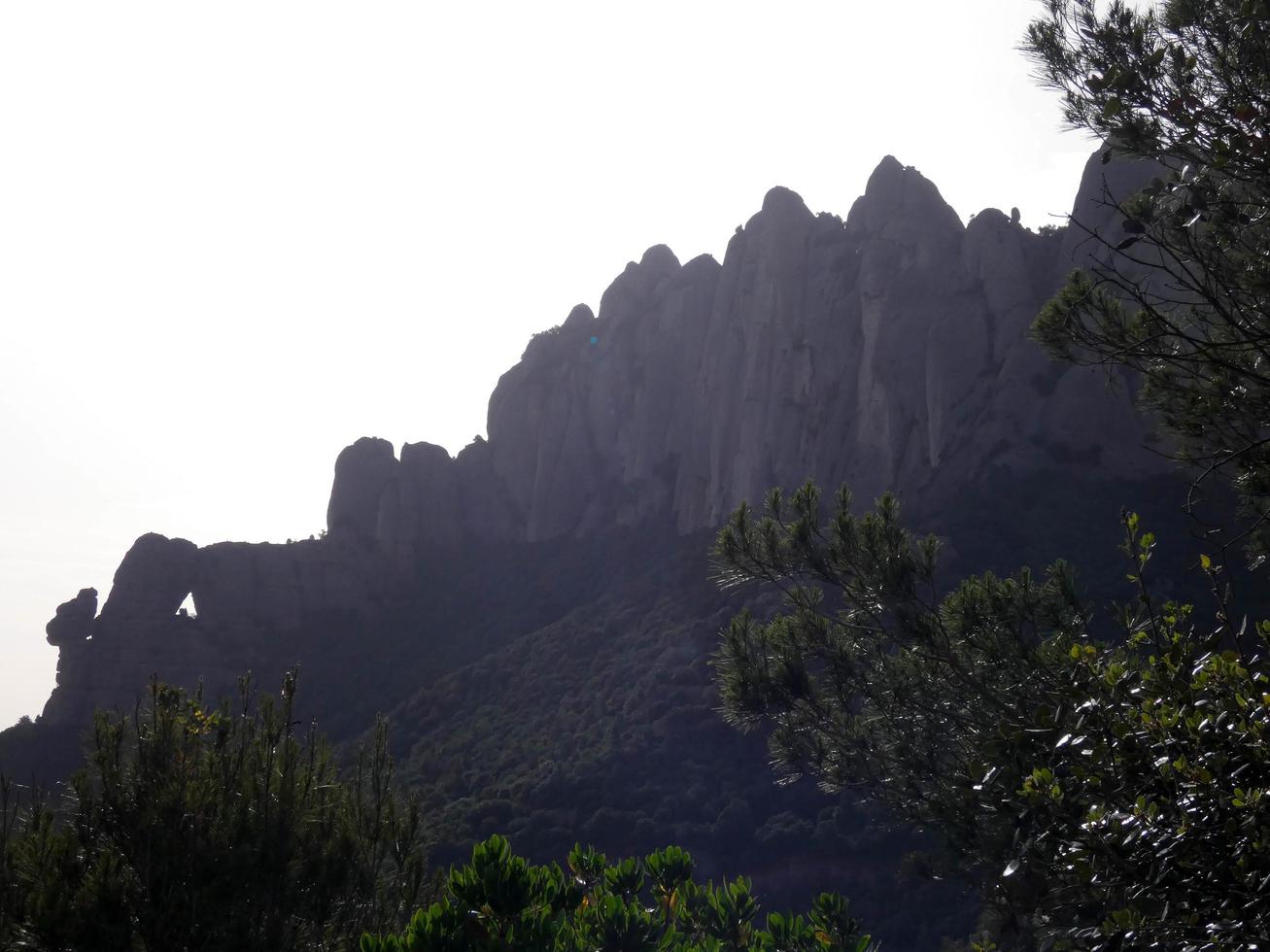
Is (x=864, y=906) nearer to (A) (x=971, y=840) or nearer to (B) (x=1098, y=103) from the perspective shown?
(A) (x=971, y=840)

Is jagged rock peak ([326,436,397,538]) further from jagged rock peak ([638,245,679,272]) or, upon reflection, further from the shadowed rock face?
jagged rock peak ([638,245,679,272])

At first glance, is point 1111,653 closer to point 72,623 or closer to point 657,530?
point 657,530

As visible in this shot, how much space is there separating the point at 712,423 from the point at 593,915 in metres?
43.7

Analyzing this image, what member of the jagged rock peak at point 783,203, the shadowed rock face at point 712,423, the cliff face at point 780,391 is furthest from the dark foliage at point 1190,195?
the jagged rock peak at point 783,203

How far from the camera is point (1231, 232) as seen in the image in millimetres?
5602

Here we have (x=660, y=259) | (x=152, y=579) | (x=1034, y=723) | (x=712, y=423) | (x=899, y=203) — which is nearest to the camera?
(x=1034, y=723)

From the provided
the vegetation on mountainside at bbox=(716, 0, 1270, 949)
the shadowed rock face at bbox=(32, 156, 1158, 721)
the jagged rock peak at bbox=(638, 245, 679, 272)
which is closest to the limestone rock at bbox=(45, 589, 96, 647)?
the shadowed rock face at bbox=(32, 156, 1158, 721)

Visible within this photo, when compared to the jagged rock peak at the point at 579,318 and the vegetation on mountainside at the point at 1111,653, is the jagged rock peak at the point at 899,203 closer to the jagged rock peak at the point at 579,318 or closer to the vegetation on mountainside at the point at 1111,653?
the jagged rock peak at the point at 579,318

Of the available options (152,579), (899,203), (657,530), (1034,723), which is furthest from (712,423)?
(1034,723)

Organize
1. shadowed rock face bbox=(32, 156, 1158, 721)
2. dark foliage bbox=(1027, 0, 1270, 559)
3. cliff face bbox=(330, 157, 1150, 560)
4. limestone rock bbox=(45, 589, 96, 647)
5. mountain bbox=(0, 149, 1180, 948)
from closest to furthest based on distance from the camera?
dark foliage bbox=(1027, 0, 1270, 559), mountain bbox=(0, 149, 1180, 948), cliff face bbox=(330, 157, 1150, 560), shadowed rock face bbox=(32, 156, 1158, 721), limestone rock bbox=(45, 589, 96, 647)

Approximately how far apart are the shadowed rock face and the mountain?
0.15 m

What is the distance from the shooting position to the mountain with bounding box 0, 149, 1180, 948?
27547 mm

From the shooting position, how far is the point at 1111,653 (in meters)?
4.47

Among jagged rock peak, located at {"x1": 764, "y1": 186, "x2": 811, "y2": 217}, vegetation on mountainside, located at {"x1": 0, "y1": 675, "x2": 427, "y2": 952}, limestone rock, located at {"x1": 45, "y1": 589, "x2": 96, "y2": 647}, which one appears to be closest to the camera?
vegetation on mountainside, located at {"x1": 0, "y1": 675, "x2": 427, "y2": 952}
